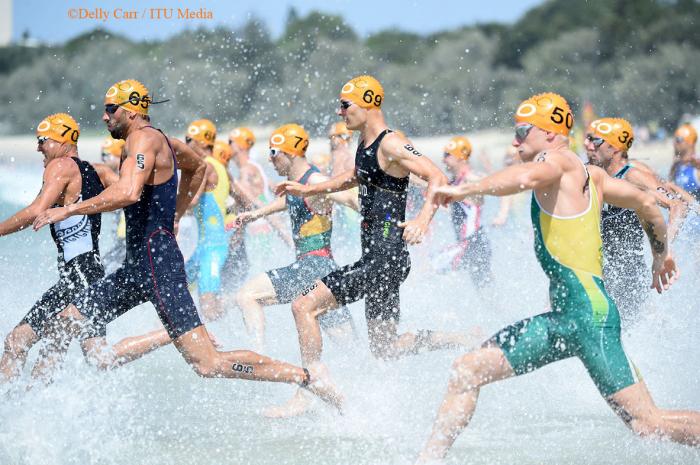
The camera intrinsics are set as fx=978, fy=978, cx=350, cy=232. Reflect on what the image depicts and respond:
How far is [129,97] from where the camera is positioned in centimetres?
591

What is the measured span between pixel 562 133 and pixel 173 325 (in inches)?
95.3

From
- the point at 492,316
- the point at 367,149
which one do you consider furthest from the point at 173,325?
the point at 492,316

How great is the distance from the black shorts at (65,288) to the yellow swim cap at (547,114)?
3028 millimetres

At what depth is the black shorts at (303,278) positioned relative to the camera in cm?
731

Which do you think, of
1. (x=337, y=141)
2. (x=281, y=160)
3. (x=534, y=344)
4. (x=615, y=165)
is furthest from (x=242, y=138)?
(x=534, y=344)

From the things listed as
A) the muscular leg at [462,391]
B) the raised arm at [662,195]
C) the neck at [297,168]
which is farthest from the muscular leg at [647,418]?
the neck at [297,168]

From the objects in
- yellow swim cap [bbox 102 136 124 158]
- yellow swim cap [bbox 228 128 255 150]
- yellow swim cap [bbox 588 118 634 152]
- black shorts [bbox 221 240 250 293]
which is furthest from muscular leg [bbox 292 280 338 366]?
yellow swim cap [bbox 228 128 255 150]

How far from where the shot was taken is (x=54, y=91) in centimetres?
5872

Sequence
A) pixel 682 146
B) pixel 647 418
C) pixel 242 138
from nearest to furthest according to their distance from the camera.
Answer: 1. pixel 647 418
2. pixel 682 146
3. pixel 242 138

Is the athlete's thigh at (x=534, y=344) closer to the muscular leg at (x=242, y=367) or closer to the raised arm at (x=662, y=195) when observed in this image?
the muscular leg at (x=242, y=367)

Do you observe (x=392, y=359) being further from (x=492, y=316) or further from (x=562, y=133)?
(x=492, y=316)

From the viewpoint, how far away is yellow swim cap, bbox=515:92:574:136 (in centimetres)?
509

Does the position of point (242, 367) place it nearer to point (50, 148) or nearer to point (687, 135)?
point (50, 148)

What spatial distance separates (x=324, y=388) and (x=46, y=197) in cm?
214
